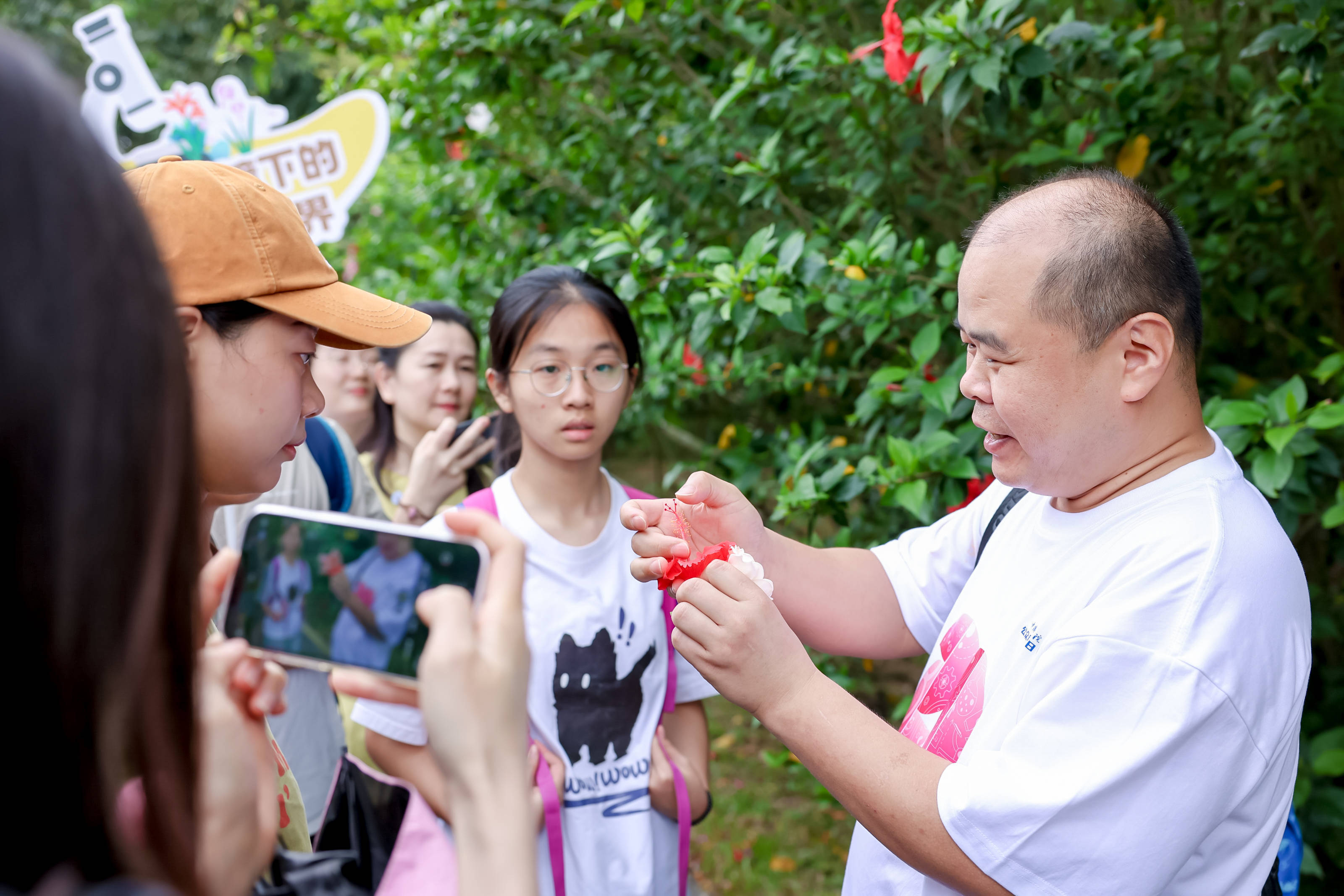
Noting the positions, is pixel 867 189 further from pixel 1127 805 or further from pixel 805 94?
pixel 1127 805

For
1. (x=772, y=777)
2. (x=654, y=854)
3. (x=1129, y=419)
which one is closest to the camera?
A: (x=1129, y=419)

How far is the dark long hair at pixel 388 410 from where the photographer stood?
3.26 m

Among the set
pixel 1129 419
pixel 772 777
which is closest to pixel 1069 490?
pixel 1129 419

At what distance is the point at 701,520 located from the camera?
1.84 metres

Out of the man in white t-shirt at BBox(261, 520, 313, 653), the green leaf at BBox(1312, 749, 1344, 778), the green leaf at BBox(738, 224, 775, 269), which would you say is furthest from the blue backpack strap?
the green leaf at BBox(1312, 749, 1344, 778)

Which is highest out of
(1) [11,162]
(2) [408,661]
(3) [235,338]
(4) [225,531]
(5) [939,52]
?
(5) [939,52]

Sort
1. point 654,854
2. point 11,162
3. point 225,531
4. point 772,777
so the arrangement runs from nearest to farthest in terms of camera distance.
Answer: point 11,162, point 654,854, point 225,531, point 772,777

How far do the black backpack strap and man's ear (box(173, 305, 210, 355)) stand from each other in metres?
1.33

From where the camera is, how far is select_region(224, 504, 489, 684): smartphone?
899 millimetres

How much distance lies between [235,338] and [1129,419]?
1335 millimetres

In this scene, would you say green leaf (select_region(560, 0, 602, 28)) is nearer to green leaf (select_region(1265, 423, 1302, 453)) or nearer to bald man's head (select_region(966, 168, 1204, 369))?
bald man's head (select_region(966, 168, 1204, 369))

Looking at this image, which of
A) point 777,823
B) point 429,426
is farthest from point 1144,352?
point 777,823

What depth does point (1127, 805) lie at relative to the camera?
3.80 feet

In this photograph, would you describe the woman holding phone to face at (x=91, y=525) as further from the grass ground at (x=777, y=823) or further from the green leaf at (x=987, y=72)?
the grass ground at (x=777, y=823)
